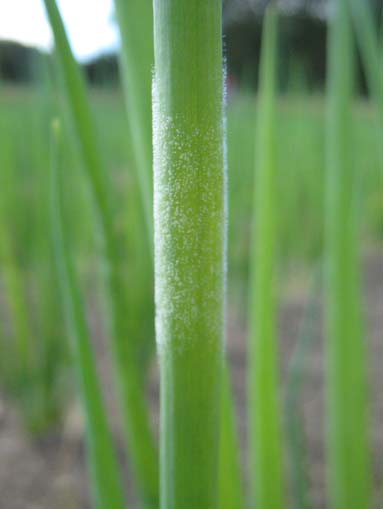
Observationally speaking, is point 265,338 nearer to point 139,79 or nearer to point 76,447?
point 139,79

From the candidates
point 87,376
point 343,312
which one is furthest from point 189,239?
point 343,312

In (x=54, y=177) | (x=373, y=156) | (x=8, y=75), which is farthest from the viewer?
(x=8, y=75)

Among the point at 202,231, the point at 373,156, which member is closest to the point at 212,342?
the point at 202,231

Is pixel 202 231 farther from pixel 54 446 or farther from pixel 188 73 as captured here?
pixel 54 446

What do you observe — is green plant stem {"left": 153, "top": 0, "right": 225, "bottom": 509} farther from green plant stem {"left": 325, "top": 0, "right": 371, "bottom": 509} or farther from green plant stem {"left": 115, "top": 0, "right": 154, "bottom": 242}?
green plant stem {"left": 325, "top": 0, "right": 371, "bottom": 509}

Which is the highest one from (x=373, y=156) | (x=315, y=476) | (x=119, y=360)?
(x=373, y=156)

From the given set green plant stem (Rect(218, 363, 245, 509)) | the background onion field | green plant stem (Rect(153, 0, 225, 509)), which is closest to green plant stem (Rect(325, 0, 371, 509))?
the background onion field

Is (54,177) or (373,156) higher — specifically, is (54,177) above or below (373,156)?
below
